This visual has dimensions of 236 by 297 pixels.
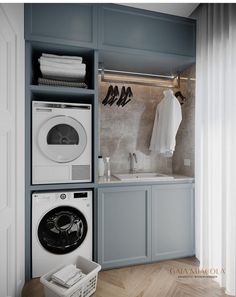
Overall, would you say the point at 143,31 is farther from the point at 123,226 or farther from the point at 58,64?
the point at 123,226

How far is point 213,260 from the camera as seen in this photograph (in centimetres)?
209

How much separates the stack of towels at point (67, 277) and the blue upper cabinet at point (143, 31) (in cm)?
213

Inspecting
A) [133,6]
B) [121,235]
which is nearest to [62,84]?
[133,6]

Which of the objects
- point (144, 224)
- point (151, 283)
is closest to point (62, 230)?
point (144, 224)

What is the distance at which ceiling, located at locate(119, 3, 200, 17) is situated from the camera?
2.21 meters

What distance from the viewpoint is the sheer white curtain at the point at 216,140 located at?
72.3 inches

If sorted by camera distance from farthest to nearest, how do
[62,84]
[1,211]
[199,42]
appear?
[199,42], [62,84], [1,211]

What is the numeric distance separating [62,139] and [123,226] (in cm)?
113

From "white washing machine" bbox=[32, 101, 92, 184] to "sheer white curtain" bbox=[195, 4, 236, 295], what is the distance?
1207 mm

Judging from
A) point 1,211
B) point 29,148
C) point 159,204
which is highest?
point 29,148

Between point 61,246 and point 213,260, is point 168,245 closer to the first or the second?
point 213,260

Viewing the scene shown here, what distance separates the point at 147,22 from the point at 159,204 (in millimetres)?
2028

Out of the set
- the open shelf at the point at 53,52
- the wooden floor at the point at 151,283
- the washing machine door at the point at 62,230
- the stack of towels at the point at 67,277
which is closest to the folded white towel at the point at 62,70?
the open shelf at the point at 53,52

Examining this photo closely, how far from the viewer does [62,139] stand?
2105 mm
